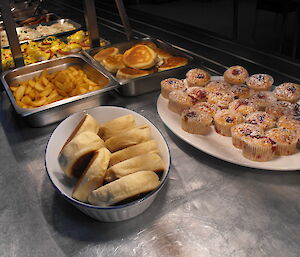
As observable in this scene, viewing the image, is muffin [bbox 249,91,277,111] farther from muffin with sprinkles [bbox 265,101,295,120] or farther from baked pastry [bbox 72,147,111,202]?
baked pastry [bbox 72,147,111,202]

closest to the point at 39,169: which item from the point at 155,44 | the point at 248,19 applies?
the point at 155,44

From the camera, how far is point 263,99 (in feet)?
3.74

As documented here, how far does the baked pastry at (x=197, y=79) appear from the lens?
1.28m

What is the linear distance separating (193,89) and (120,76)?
341mm

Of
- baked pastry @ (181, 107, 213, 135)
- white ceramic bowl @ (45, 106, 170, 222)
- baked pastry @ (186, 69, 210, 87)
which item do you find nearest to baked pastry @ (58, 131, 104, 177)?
white ceramic bowl @ (45, 106, 170, 222)

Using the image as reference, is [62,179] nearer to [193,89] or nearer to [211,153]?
[211,153]

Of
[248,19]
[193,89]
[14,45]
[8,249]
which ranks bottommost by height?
[248,19]

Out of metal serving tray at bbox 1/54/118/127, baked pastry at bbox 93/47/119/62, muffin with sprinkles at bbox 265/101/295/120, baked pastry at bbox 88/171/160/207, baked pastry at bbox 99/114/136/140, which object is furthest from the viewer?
baked pastry at bbox 93/47/119/62

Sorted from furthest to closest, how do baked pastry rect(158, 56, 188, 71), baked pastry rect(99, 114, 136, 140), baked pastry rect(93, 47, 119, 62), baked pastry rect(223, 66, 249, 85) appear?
baked pastry rect(93, 47, 119, 62) → baked pastry rect(158, 56, 188, 71) → baked pastry rect(223, 66, 249, 85) → baked pastry rect(99, 114, 136, 140)

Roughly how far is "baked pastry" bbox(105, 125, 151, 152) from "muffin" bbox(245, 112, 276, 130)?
37 centimetres

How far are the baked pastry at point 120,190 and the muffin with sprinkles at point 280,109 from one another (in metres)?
0.57

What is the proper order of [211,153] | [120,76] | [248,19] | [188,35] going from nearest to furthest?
1. [211,153]
2. [120,76]
3. [188,35]
4. [248,19]

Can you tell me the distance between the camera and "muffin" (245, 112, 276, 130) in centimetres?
100

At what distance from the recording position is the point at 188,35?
1.95 meters
